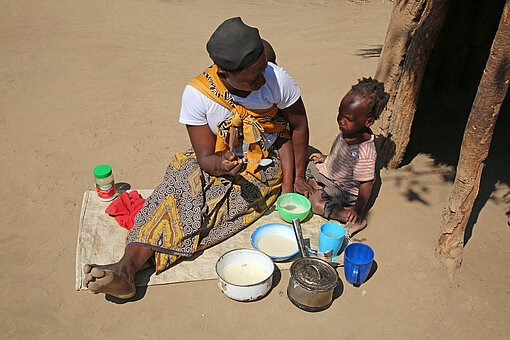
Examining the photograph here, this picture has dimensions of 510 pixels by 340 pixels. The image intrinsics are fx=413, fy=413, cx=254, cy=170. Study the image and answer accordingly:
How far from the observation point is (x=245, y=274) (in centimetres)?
264

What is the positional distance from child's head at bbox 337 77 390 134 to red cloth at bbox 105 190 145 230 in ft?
5.50

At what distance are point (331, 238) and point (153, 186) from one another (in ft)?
5.50

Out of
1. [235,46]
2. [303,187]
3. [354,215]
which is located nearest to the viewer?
[235,46]

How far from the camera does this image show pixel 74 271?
277cm

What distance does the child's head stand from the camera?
9.42 feet

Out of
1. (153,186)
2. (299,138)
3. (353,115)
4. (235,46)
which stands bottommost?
(153,186)

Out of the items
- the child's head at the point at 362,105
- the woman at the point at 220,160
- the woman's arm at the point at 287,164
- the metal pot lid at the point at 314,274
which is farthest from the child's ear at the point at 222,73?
the metal pot lid at the point at 314,274

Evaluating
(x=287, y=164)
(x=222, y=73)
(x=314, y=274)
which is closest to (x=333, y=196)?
(x=287, y=164)

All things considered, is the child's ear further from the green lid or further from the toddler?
the green lid

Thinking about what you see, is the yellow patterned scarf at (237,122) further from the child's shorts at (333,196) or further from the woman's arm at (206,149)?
the child's shorts at (333,196)

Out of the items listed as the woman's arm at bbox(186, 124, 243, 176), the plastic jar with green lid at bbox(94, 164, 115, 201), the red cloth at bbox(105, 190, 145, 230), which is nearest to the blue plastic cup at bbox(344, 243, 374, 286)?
the woman's arm at bbox(186, 124, 243, 176)

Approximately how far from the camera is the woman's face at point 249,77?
7.57 feet

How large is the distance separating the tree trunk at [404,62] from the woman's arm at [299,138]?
2.79 ft

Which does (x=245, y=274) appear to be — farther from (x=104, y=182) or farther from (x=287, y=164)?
(x=104, y=182)
